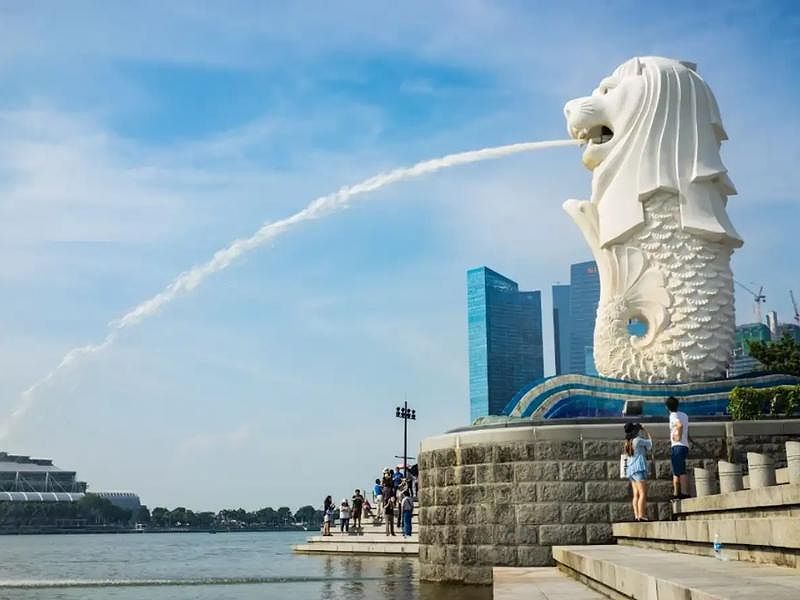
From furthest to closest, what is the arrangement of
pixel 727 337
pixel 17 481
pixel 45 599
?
pixel 17 481 → pixel 727 337 → pixel 45 599

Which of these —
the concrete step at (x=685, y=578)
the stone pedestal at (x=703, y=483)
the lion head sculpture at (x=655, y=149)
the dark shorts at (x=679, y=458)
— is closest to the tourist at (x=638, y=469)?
the dark shorts at (x=679, y=458)

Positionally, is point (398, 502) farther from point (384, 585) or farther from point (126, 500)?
point (126, 500)

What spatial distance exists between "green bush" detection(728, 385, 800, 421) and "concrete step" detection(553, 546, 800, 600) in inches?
315

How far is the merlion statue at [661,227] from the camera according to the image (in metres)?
19.2

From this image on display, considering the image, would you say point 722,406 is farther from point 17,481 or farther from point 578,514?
point 17,481

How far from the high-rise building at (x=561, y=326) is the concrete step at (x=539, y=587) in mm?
126790

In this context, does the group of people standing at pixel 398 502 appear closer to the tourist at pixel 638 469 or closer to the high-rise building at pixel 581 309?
the tourist at pixel 638 469

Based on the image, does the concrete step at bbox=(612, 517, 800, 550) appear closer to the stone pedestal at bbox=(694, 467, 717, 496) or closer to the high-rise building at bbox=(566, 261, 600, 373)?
the stone pedestal at bbox=(694, 467, 717, 496)

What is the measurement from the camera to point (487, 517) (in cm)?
1409

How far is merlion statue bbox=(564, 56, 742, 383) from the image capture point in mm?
19203

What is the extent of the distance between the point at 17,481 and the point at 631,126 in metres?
99.3

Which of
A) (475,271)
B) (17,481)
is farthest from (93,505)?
(475,271)

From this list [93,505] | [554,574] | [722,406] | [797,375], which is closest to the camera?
[554,574]

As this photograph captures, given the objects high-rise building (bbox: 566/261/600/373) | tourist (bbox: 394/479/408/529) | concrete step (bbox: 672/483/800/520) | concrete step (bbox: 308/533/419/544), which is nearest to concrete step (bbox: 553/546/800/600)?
concrete step (bbox: 672/483/800/520)
